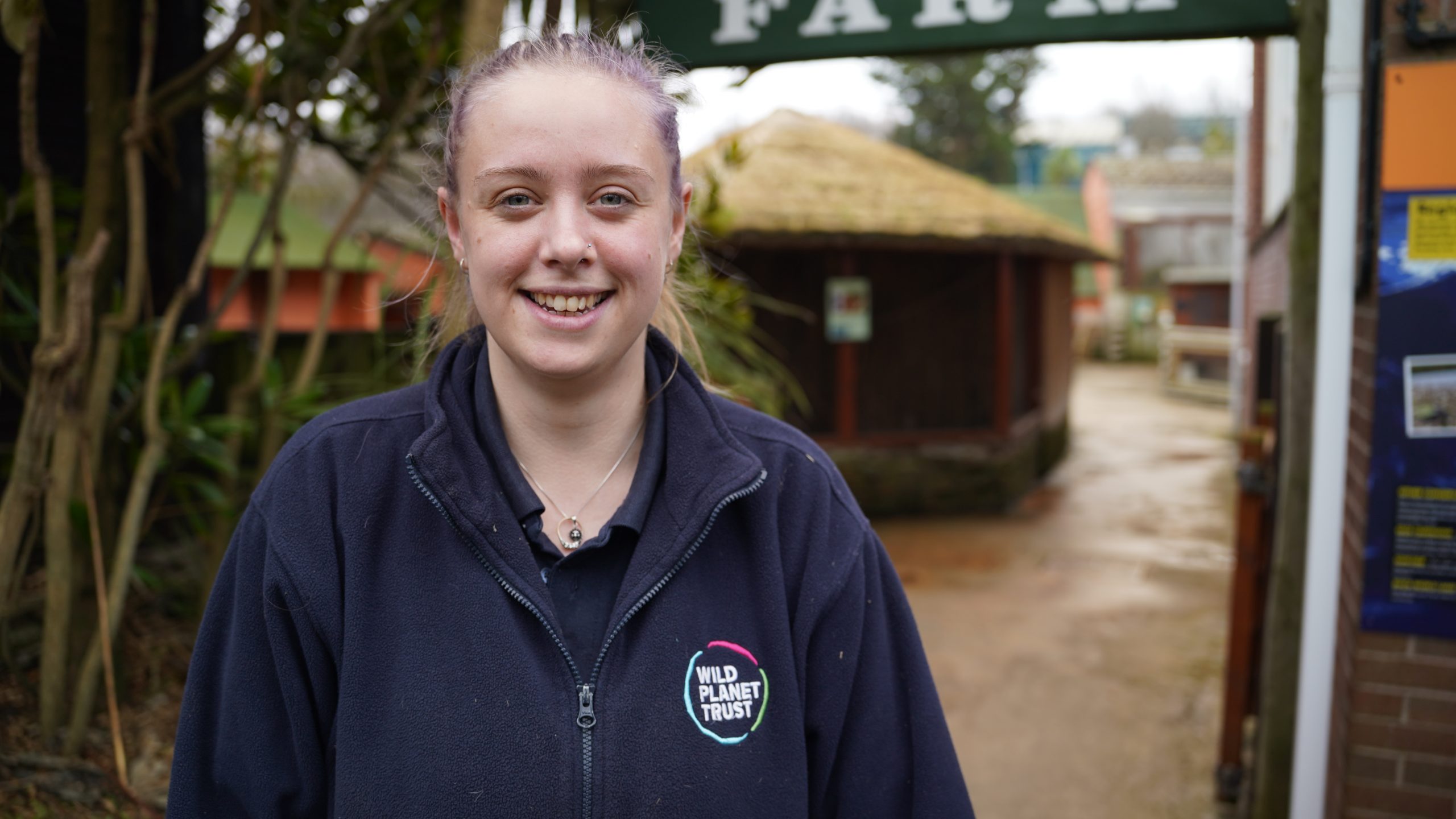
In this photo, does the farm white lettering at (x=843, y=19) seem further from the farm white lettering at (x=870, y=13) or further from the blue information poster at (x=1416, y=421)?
the blue information poster at (x=1416, y=421)

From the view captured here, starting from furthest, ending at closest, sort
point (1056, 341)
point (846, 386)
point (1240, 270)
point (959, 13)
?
point (1240, 270)
point (1056, 341)
point (846, 386)
point (959, 13)

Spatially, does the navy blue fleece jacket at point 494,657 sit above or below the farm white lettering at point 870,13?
below

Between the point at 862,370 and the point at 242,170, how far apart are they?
24.3 ft

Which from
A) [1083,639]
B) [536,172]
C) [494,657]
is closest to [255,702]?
[494,657]

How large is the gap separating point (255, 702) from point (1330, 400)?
278 cm

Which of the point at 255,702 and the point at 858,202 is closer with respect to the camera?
the point at 255,702

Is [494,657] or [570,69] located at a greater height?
[570,69]

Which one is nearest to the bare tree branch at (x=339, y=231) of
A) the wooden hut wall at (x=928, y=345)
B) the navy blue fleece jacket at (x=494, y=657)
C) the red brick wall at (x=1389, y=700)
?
the navy blue fleece jacket at (x=494, y=657)

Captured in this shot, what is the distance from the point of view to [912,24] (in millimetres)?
3104

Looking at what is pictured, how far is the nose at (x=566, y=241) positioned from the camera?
1465 millimetres

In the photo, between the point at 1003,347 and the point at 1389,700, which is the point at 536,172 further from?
the point at 1003,347

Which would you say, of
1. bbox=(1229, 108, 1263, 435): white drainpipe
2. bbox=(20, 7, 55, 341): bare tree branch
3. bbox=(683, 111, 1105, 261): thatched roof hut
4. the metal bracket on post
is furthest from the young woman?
bbox=(1229, 108, 1263, 435): white drainpipe

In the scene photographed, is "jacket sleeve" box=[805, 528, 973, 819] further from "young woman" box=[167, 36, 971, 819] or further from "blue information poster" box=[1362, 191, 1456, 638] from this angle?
"blue information poster" box=[1362, 191, 1456, 638]

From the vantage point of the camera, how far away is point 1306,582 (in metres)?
3.06
